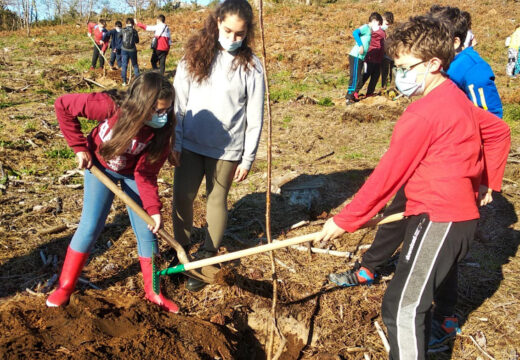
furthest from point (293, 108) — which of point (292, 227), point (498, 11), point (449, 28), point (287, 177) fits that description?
point (498, 11)

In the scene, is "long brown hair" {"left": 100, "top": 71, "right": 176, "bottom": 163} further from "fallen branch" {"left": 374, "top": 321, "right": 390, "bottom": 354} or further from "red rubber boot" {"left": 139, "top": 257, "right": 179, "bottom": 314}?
"fallen branch" {"left": 374, "top": 321, "right": 390, "bottom": 354}

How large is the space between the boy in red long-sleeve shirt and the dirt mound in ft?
4.35

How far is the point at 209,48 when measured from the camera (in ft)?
10.4

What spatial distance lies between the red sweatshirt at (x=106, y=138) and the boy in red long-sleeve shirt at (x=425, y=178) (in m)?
1.41

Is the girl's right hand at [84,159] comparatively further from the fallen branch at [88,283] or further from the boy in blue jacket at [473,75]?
the boy in blue jacket at [473,75]

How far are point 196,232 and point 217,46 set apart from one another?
7.05 ft

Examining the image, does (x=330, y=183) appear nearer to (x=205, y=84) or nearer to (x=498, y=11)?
(x=205, y=84)

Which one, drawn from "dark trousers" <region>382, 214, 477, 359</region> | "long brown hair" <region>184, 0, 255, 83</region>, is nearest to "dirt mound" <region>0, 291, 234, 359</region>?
"dark trousers" <region>382, 214, 477, 359</region>

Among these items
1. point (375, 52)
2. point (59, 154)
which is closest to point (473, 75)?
point (59, 154)

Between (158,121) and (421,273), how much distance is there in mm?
1915

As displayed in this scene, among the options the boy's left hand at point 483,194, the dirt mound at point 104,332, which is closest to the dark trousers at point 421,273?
the boy's left hand at point 483,194

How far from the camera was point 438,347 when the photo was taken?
327 cm

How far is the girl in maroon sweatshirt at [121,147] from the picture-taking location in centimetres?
276

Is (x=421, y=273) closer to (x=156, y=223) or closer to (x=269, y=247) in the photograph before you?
(x=269, y=247)
